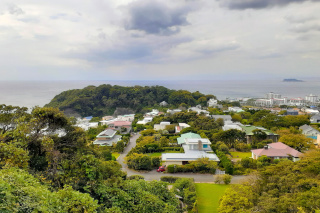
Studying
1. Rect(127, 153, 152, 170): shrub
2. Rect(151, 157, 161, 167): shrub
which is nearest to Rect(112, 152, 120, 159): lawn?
Rect(127, 153, 152, 170): shrub

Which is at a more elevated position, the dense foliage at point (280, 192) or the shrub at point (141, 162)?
the dense foliage at point (280, 192)

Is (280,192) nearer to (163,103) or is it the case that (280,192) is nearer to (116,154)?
(116,154)

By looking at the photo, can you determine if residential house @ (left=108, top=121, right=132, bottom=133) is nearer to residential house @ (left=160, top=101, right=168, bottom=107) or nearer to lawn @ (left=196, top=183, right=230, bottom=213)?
lawn @ (left=196, top=183, right=230, bottom=213)

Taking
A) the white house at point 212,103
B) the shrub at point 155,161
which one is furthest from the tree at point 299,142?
the white house at point 212,103

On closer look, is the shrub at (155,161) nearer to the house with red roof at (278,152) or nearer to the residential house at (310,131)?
the house with red roof at (278,152)

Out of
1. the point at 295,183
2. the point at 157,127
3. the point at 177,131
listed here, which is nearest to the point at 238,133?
the point at 177,131

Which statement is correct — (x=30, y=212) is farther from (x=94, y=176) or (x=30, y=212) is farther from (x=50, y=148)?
(x=50, y=148)

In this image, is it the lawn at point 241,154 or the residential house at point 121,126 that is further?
the residential house at point 121,126
